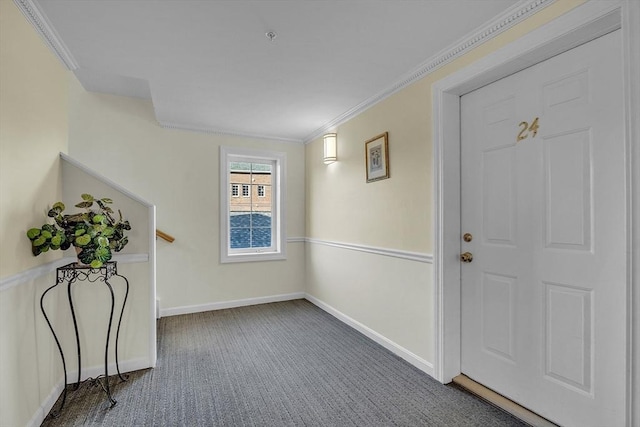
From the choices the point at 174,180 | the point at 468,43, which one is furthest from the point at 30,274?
the point at 468,43

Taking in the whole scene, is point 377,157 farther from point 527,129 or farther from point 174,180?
point 174,180

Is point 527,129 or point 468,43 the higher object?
point 468,43

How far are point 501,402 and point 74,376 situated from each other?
9.31ft

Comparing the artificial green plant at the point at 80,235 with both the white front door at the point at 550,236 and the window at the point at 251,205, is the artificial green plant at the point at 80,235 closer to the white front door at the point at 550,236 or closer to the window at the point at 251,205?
the window at the point at 251,205

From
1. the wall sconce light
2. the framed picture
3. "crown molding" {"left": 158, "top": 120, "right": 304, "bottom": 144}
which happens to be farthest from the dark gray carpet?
"crown molding" {"left": 158, "top": 120, "right": 304, "bottom": 144}

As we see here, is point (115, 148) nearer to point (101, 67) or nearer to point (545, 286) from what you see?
point (101, 67)

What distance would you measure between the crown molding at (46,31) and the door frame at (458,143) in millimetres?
2424

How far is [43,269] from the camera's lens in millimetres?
1845

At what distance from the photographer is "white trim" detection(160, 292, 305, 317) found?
3660 millimetres

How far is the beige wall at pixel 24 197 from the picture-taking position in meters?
1.49

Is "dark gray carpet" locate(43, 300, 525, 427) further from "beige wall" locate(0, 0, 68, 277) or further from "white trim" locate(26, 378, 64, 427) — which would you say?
"beige wall" locate(0, 0, 68, 277)

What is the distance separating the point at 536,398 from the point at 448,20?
2216 mm

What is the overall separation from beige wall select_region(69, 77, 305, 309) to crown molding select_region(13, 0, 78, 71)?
116cm

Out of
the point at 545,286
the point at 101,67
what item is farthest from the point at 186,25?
the point at 545,286
